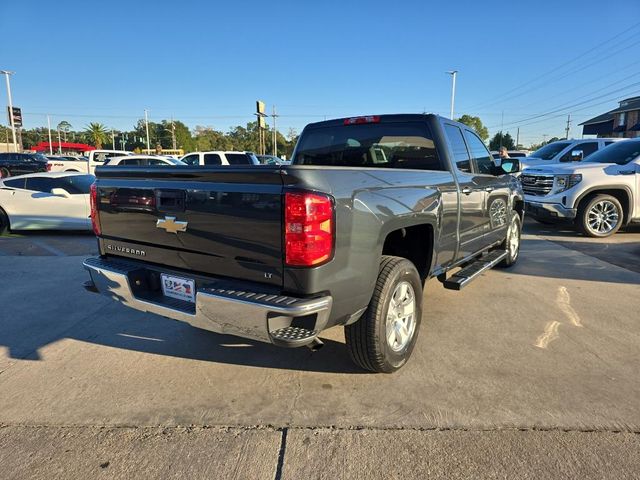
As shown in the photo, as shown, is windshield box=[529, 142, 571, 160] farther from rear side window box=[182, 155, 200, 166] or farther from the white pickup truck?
the white pickup truck

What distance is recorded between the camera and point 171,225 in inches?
112

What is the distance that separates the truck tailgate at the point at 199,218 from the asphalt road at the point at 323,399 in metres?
0.90

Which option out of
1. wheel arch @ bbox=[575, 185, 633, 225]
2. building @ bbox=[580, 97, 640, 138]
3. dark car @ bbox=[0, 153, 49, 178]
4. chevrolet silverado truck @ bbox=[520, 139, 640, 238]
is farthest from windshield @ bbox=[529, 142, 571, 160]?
building @ bbox=[580, 97, 640, 138]

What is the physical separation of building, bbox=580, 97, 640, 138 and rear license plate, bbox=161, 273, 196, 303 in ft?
152

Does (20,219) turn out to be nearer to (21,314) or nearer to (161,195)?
(21,314)

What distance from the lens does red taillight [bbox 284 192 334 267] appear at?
2330mm

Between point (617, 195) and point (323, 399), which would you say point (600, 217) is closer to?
point (617, 195)

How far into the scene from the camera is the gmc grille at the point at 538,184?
890 centimetres

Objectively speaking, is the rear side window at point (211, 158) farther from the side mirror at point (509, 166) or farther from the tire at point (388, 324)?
the tire at point (388, 324)

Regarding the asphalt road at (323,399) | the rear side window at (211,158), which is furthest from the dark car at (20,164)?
the asphalt road at (323,399)

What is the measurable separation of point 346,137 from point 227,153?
41.7ft

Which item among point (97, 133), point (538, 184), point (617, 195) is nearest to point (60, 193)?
point (538, 184)

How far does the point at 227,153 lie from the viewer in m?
16.4

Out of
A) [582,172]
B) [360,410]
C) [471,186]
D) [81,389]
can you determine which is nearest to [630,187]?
[582,172]
